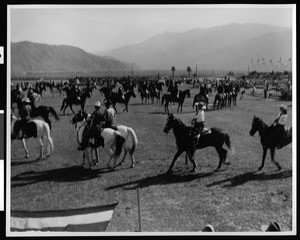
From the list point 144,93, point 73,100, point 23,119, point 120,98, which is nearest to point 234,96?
point 144,93

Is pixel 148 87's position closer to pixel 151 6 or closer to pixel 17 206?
pixel 151 6

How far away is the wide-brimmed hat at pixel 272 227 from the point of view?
5.54 meters

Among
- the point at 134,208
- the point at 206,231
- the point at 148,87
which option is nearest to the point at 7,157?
the point at 134,208

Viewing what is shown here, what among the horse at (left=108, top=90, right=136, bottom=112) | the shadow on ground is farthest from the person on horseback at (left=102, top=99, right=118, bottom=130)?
the shadow on ground

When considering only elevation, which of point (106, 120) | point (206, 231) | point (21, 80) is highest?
point (21, 80)

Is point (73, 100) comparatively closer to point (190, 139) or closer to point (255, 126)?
point (190, 139)

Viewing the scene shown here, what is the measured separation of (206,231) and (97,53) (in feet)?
12.0

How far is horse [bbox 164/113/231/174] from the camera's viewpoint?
20.8 ft

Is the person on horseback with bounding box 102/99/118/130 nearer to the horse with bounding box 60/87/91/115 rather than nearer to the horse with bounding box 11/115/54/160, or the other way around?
the horse with bounding box 60/87/91/115

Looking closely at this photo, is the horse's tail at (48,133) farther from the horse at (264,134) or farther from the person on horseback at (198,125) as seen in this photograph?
the horse at (264,134)

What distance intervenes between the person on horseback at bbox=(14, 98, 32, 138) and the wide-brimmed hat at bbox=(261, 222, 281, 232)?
4.55 m

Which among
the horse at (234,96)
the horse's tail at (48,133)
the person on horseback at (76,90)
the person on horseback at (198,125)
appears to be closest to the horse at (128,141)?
the horse's tail at (48,133)

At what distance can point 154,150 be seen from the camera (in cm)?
659

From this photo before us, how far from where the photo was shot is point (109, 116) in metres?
6.77
